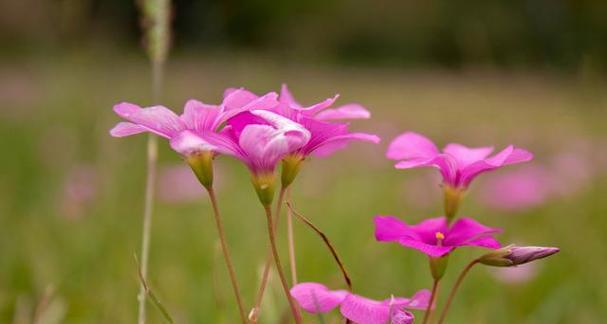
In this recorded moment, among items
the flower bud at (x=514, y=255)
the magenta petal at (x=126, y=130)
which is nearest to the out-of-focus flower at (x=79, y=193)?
the magenta petal at (x=126, y=130)

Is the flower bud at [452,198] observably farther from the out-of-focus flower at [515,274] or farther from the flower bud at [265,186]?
the out-of-focus flower at [515,274]

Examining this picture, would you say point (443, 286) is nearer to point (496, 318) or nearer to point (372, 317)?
point (496, 318)

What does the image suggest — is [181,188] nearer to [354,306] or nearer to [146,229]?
[146,229]

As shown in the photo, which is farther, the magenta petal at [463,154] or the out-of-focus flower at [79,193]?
the out-of-focus flower at [79,193]

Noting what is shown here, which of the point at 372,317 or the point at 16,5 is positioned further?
the point at 16,5

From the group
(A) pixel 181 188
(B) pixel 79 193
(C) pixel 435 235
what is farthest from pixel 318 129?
(A) pixel 181 188

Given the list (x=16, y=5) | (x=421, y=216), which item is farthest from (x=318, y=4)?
(x=421, y=216)

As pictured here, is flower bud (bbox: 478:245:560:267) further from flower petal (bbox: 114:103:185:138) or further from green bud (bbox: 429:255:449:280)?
flower petal (bbox: 114:103:185:138)
